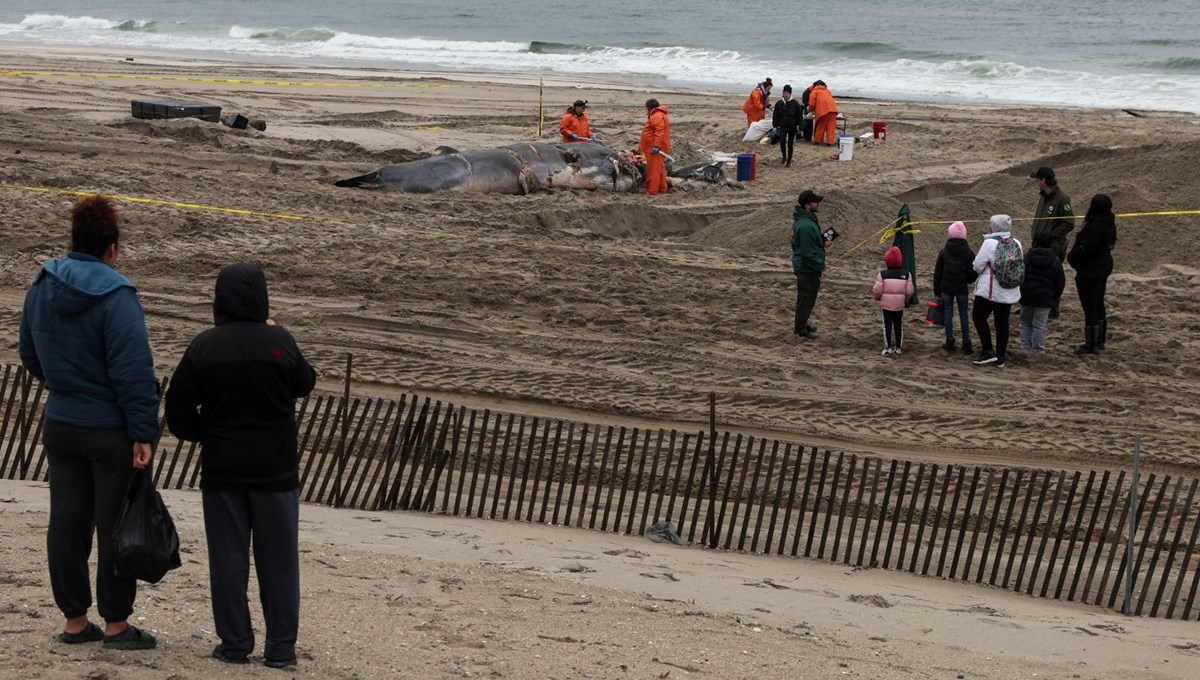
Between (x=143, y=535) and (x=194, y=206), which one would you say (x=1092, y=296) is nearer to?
(x=143, y=535)

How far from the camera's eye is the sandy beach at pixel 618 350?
5.58 m

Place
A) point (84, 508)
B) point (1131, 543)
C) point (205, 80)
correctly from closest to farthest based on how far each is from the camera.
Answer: point (84, 508) → point (1131, 543) → point (205, 80)

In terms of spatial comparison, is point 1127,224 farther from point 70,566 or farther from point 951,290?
point 70,566

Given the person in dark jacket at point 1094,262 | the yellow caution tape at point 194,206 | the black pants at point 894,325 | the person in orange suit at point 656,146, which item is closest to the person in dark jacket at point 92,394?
the black pants at point 894,325

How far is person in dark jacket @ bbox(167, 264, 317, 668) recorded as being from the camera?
452 cm

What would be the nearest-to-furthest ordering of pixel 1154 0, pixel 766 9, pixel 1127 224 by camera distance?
pixel 1127 224 < pixel 1154 0 < pixel 766 9

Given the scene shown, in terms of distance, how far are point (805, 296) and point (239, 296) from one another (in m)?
8.48

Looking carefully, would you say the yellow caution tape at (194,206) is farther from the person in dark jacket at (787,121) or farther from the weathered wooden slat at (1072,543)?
the weathered wooden slat at (1072,543)

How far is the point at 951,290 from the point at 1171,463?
294cm

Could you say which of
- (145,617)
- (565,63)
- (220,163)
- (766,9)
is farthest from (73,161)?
(766,9)

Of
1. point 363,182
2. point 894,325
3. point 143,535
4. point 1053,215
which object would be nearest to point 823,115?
point 363,182

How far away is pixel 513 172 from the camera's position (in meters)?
18.4

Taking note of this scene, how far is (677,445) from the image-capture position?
998cm

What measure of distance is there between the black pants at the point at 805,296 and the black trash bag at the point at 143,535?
8567mm
